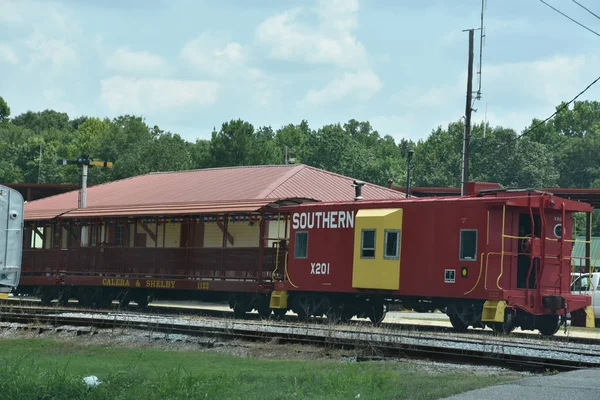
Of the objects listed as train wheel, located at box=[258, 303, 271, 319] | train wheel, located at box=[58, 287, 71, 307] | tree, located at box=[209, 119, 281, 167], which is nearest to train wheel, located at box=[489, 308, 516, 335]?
train wheel, located at box=[258, 303, 271, 319]

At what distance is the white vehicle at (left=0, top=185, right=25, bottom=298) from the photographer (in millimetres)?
18281

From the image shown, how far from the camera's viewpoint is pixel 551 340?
2122 cm

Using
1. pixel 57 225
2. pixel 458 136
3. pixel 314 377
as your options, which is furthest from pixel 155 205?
pixel 458 136

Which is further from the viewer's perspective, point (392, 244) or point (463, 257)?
point (392, 244)

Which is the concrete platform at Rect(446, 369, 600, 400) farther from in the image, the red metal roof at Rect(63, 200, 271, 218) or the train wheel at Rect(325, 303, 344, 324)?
the red metal roof at Rect(63, 200, 271, 218)

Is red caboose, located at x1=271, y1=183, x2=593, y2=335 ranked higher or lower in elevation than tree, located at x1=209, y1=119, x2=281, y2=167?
lower

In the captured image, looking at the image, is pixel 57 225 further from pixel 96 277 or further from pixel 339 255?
pixel 339 255

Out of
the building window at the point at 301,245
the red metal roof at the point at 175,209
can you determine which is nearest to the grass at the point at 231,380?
the building window at the point at 301,245

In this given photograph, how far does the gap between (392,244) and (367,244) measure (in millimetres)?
815

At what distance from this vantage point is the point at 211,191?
36375 millimetres

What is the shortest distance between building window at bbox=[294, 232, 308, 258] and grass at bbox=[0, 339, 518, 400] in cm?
1115

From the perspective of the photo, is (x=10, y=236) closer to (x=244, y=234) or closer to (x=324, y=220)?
(x=324, y=220)

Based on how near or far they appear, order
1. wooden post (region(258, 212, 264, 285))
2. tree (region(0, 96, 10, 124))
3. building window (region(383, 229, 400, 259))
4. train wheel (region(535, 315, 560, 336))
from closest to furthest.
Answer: train wheel (region(535, 315, 560, 336))
building window (region(383, 229, 400, 259))
wooden post (region(258, 212, 264, 285))
tree (region(0, 96, 10, 124))

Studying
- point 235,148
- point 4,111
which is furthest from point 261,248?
point 4,111
